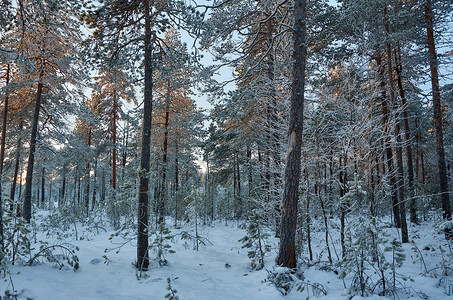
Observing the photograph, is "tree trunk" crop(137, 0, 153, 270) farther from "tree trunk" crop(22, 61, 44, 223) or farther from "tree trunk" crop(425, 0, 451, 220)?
"tree trunk" crop(425, 0, 451, 220)

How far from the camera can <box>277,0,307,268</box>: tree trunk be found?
17.0 feet

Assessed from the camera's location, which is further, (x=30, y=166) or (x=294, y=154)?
(x=30, y=166)

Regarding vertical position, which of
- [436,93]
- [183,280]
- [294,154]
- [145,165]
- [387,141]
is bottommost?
[183,280]

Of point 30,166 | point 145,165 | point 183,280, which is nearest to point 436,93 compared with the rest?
point 145,165

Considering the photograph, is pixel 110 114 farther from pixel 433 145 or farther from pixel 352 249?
pixel 433 145

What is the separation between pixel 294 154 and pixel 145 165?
369 centimetres

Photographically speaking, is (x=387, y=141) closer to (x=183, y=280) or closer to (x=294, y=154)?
(x=294, y=154)

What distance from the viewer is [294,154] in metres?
5.33

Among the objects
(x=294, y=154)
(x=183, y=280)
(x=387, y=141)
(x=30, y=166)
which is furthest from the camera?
(x=30, y=166)

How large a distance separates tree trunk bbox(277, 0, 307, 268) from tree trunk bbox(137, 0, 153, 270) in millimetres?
3209

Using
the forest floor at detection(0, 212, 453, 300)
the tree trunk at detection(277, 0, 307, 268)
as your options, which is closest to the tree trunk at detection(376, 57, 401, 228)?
the forest floor at detection(0, 212, 453, 300)

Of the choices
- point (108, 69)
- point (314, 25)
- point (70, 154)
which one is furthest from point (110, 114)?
point (314, 25)

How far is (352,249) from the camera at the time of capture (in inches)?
161

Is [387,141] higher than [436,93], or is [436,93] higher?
[436,93]
